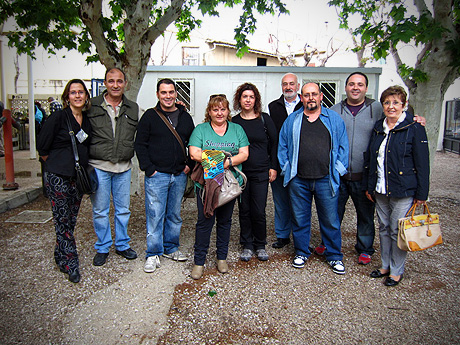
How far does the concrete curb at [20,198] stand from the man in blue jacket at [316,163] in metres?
4.94

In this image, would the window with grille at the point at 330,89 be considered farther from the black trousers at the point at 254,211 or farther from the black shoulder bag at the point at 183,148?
the black shoulder bag at the point at 183,148

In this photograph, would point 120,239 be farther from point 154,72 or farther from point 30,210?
point 154,72

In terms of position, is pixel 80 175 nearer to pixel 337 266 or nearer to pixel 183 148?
pixel 183 148

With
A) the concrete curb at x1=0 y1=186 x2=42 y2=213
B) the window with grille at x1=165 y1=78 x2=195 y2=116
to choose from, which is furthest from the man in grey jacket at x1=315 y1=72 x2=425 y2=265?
the window with grille at x1=165 y1=78 x2=195 y2=116

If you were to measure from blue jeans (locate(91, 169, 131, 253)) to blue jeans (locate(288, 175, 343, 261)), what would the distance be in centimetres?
192

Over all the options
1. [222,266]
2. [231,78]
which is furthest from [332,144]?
[231,78]

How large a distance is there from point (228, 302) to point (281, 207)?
1.63 meters

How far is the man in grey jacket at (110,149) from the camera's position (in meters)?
3.79

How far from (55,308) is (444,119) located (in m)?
18.9

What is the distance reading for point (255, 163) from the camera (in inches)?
154

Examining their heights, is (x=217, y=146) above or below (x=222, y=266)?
above

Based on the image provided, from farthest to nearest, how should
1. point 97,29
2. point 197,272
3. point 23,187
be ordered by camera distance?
point 23,187
point 97,29
point 197,272

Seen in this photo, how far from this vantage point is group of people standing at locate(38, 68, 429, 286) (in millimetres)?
3494

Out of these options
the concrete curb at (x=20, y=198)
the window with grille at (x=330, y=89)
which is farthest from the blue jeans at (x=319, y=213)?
the window with grille at (x=330, y=89)
